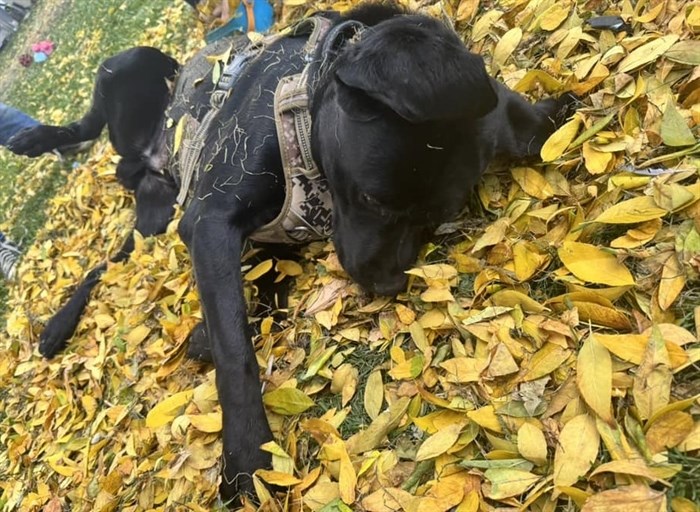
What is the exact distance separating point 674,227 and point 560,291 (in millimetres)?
343

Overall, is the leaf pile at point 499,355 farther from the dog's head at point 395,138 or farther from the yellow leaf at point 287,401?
the dog's head at point 395,138

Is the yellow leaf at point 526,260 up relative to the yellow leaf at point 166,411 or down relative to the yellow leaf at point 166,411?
up

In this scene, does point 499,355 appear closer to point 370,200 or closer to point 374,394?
point 374,394

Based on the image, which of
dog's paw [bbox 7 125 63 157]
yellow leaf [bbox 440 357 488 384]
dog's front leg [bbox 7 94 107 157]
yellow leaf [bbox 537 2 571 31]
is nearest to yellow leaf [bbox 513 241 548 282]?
yellow leaf [bbox 440 357 488 384]

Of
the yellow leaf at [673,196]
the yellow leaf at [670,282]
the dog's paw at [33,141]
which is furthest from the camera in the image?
the dog's paw at [33,141]

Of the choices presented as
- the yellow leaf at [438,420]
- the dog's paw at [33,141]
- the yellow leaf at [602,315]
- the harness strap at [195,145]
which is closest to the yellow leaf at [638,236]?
the yellow leaf at [602,315]

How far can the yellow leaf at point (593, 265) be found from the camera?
1.59m

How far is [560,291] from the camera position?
1.74m

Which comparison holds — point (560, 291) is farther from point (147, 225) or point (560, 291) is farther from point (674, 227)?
point (147, 225)

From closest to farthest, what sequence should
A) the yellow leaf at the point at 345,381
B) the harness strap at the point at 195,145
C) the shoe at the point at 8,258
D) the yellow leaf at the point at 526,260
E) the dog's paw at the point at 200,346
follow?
the yellow leaf at the point at 526,260, the yellow leaf at the point at 345,381, the dog's paw at the point at 200,346, the harness strap at the point at 195,145, the shoe at the point at 8,258

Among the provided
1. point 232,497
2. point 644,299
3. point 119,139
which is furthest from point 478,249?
point 119,139

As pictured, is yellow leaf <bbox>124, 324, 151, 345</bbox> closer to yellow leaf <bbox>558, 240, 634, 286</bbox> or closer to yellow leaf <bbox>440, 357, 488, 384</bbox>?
yellow leaf <bbox>440, 357, 488, 384</bbox>

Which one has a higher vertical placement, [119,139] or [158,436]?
[119,139]

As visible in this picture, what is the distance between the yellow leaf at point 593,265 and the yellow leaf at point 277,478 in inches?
39.9
